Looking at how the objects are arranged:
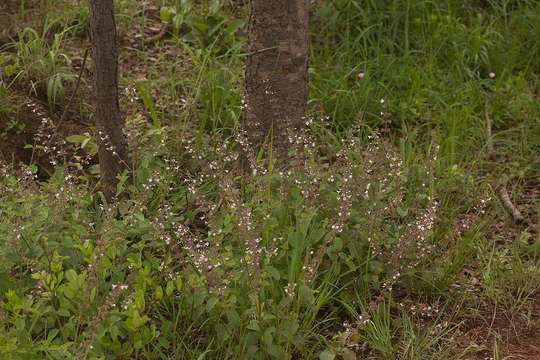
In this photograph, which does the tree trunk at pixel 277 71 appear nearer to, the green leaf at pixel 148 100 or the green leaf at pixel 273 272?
the green leaf at pixel 148 100

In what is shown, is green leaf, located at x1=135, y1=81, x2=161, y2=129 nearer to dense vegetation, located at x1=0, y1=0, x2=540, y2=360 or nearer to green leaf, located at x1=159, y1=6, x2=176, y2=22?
dense vegetation, located at x1=0, y1=0, x2=540, y2=360

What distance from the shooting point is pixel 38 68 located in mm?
4938

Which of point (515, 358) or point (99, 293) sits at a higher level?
point (99, 293)

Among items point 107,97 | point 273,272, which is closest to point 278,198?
point 273,272

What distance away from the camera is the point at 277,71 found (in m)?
4.35

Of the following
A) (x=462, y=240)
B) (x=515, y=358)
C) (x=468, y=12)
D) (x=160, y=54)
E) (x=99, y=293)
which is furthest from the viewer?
(x=468, y=12)

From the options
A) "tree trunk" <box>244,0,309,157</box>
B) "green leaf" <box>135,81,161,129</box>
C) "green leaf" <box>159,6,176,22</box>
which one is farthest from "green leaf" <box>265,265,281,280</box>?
"green leaf" <box>159,6,176,22</box>

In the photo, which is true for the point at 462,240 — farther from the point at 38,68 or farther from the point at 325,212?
the point at 38,68

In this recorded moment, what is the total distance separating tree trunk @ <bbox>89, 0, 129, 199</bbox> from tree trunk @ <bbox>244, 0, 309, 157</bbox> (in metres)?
0.66

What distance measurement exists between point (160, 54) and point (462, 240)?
228 cm

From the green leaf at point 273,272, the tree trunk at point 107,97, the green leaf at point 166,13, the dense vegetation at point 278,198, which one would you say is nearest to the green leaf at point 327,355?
the dense vegetation at point 278,198

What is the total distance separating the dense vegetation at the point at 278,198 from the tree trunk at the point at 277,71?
0.18 metres

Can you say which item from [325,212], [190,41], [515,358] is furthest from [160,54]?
[515,358]

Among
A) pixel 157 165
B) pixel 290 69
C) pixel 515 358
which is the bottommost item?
pixel 515 358
